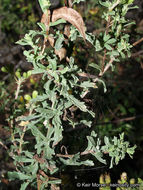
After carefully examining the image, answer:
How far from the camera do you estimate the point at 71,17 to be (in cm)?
76

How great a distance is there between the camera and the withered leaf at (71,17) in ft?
2.42

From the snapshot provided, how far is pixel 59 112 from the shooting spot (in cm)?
84

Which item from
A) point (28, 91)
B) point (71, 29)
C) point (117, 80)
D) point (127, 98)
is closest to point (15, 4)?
point (28, 91)

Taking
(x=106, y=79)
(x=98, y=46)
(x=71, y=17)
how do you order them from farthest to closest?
(x=106, y=79)
(x=98, y=46)
(x=71, y=17)

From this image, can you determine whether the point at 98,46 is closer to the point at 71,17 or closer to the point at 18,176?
the point at 71,17

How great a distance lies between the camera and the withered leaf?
0.74 meters

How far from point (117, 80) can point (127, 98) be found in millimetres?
263

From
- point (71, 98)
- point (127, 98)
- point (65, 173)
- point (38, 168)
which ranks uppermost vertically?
point (71, 98)

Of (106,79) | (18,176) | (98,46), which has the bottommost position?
(18,176)

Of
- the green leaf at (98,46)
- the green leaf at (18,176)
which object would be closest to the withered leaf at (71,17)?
the green leaf at (98,46)

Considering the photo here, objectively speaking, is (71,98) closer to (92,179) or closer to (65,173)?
(65,173)

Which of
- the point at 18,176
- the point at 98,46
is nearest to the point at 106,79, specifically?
the point at 98,46

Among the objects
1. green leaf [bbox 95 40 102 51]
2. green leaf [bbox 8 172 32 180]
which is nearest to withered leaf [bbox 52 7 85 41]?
green leaf [bbox 95 40 102 51]

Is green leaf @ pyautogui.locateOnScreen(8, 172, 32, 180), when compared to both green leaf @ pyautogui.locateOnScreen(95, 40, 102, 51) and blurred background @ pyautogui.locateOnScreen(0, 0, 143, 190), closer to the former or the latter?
blurred background @ pyautogui.locateOnScreen(0, 0, 143, 190)
